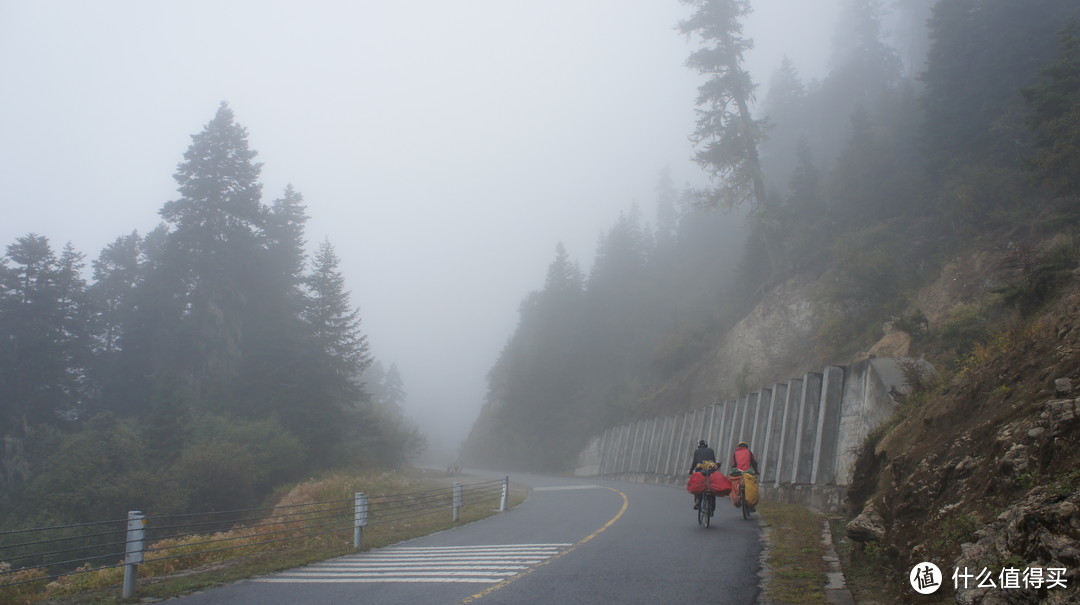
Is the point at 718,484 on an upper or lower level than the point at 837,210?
lower

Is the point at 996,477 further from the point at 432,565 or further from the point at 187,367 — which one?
the point at 187,367

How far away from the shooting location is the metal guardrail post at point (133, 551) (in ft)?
29.2

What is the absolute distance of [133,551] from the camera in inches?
362

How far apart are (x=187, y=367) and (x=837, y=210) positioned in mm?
39995

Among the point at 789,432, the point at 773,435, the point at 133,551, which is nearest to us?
the point at 133,551

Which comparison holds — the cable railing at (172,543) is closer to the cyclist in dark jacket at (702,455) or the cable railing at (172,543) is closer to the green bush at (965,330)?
the cyclist in dark jacket at (702,455)

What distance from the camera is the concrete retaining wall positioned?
45.1 ft

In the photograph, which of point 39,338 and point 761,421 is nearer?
point 761,421

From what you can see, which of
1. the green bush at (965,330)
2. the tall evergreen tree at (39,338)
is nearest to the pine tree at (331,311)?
the tall evergreen tree at (39,338)

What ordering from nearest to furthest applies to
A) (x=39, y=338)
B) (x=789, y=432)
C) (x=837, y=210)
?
(x=789, y=432)
(x=837, y=210)
(x=39, y=338)

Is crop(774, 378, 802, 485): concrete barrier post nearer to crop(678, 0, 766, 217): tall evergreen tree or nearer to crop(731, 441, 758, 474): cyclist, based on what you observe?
crop(731, 441, 758, 474): cyclist

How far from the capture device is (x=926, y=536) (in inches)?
237

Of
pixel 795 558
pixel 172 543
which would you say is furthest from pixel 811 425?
pixel 172 543

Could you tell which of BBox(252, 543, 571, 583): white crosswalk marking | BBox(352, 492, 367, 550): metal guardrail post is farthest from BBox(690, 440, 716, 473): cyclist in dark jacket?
BBox(352, 492, 367, 550): metal guardrail post
